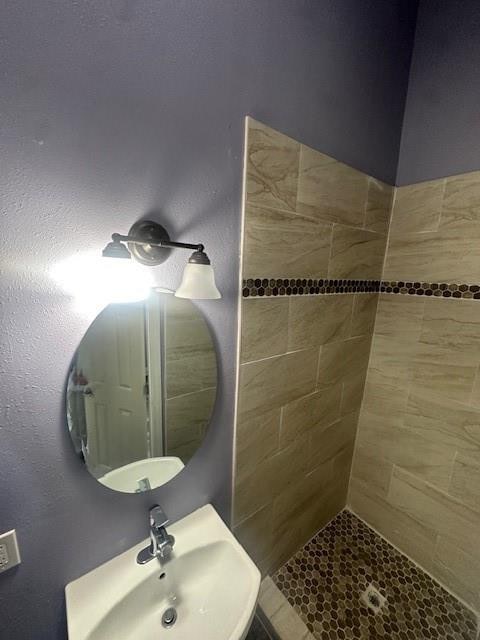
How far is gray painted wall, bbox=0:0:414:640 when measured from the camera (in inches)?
21.8

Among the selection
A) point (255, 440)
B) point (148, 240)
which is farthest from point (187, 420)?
point (148, 240)

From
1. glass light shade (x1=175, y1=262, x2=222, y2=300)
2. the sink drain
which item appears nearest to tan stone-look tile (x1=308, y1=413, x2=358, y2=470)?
the sink drain

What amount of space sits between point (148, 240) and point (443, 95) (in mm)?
1472

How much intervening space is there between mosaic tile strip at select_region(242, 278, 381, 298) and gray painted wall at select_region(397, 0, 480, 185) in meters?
0.59

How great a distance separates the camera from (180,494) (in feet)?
3.02

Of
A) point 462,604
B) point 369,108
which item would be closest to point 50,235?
point 369,108

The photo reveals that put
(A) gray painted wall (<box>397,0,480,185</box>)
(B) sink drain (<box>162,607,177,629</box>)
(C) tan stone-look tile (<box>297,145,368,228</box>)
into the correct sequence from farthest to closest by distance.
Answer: (A) gray painted wall (<box>397,0,480,185</box>) < (C) tan stone-look tile (<box>297,145,368,228</box>) < (B) sink drain (<box>162,607,177,629</box>)

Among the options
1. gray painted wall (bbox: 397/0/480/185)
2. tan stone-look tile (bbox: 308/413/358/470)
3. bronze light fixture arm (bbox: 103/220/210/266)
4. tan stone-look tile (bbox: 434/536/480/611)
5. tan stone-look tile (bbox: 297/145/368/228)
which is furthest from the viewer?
tan stone-look tile (bbox: 308/413/358/470)

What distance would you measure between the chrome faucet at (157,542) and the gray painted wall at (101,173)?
0.05m

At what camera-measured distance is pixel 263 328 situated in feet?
3.28

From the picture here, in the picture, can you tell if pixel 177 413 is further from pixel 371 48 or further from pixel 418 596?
pixel 371 48

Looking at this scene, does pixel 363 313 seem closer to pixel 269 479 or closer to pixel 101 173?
pixel 269 479

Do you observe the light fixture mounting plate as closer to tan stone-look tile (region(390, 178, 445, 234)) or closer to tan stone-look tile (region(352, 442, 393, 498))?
tan stone-look tile (region(390, 178, 445, 234))

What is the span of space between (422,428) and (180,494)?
3.93 ft
